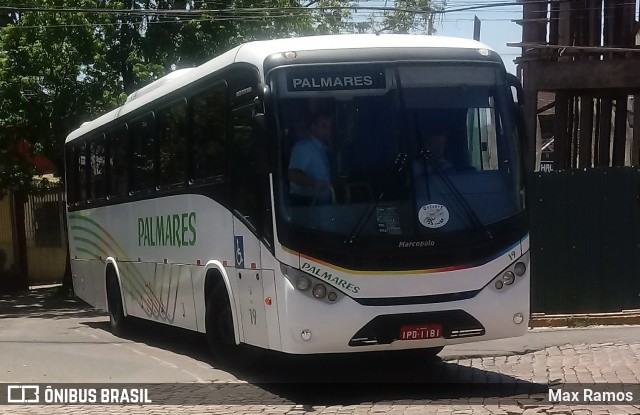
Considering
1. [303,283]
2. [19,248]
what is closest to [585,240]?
[303,283]

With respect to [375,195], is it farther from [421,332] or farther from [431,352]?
[431,352]

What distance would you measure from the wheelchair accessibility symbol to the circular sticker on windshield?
196 centimetres

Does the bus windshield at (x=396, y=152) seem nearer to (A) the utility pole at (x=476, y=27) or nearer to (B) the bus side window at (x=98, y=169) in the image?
(B) the bus side window at (x=98, y=169)

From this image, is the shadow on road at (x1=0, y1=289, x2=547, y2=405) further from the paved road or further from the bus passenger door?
the bus passenger door

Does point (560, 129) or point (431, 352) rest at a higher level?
point (560, 129)

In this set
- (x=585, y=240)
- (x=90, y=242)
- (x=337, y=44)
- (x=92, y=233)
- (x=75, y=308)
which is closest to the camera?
(x=337, y=44)

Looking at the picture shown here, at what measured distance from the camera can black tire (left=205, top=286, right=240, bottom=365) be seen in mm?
11367

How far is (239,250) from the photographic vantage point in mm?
10484

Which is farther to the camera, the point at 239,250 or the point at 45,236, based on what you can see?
the point at 45,236

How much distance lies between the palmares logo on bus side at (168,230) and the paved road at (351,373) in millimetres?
1458

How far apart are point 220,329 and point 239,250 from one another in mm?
1414

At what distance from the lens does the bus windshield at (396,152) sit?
933 cm

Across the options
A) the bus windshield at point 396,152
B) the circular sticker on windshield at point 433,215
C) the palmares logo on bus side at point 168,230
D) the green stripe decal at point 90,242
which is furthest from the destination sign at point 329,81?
the green stripe decal at point 90,242

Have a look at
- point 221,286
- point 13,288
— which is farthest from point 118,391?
point 13,288
